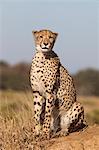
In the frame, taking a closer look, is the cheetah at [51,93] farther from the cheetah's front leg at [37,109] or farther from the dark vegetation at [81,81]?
the dark vegetation at [81,81]

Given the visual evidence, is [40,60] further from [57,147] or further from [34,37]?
[57,147]

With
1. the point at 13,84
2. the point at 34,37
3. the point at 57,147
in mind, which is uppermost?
the point at 34,37

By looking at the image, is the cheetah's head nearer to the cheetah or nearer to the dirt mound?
the cheetah

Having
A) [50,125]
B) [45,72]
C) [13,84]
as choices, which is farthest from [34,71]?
[13,84]

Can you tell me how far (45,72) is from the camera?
7457 mm

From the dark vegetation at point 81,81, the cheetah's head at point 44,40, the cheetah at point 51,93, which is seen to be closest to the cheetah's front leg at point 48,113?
the cheetah at point 51,93

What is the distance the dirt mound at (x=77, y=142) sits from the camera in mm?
7004

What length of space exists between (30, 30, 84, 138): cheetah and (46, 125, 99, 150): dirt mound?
0.93 ft

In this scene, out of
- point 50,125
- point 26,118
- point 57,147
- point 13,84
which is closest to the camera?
point 57,147

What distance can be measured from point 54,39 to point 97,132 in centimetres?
135

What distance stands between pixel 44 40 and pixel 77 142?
1352 millimetres

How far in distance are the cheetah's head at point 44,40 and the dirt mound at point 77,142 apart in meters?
1.18

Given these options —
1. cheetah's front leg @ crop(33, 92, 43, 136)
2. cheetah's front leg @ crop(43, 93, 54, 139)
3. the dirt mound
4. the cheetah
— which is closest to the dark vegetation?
the cheetah

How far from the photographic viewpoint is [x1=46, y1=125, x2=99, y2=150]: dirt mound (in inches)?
276
